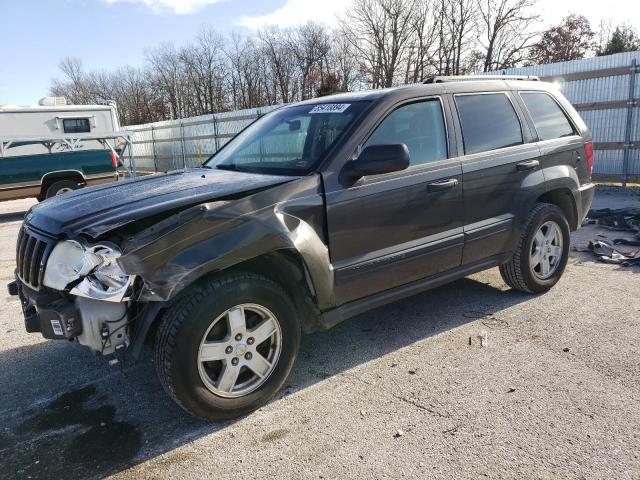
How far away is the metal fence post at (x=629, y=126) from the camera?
10.6m

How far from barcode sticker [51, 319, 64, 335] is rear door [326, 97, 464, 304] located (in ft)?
5.23

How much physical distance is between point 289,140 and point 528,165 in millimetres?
2056

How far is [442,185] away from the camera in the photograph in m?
3.60

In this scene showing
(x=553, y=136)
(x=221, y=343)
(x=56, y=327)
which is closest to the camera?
(x=56, y=327)

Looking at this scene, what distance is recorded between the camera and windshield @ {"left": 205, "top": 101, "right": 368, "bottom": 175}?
336cm

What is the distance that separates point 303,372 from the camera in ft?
11.1

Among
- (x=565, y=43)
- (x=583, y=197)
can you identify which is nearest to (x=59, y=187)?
(x=583, y=197)

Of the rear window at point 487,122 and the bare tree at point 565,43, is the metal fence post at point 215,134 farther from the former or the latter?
the bare tree at point 565,43

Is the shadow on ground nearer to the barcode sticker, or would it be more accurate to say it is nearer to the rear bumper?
the barcode sticker

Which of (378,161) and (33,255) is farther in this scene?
(378,161)

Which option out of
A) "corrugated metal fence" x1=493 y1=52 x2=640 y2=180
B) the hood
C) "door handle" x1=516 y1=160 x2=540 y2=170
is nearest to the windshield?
the hood

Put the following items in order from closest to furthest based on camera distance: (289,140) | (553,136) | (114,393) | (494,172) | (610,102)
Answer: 1. (114,393)
2. (289,140)
3. (494,172)
4. (553,136)
5. (610,102)

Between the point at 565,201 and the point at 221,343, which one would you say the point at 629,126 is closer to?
the point at 565,201

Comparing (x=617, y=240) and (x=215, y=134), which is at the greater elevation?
(x=215, y=134)
